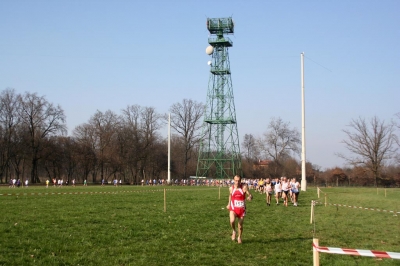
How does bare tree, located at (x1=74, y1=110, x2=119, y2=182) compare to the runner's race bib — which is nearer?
the runner's race bib

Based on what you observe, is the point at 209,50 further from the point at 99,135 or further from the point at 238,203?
the point at 238,203

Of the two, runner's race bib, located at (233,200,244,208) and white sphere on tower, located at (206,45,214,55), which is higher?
white sphere on tower, located at (206,45,214,55)

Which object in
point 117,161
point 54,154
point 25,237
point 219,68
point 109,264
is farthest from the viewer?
point 117,161

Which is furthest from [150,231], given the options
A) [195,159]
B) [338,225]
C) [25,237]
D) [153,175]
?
[195,159]

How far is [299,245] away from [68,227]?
7.48 m

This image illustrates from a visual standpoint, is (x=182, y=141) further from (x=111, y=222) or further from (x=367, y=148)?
(x=111, y=222)

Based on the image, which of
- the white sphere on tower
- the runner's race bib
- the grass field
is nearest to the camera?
the grass field

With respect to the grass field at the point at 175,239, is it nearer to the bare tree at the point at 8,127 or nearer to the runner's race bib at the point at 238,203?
the runner's race bib at the point at 238,203

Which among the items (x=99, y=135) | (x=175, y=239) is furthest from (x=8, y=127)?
(x=175, y=239)

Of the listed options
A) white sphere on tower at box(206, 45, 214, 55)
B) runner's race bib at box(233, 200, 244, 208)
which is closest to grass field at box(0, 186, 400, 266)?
runner's race bib at box(233, 200, 244, 208)

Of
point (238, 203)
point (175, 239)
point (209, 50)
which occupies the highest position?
point (209, 50)

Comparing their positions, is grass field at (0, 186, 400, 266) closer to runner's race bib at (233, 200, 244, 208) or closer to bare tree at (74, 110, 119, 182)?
runner's race bib at (233, 200, 244, 208)

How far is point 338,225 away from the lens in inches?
667

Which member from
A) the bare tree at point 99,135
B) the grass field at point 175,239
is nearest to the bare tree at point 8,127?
the bare tree at point 99,135
